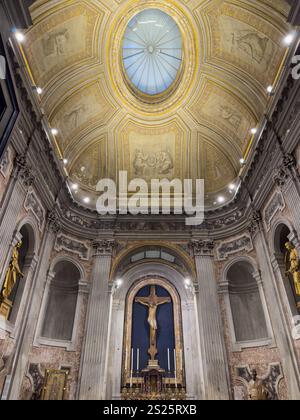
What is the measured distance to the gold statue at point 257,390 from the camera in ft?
28.6

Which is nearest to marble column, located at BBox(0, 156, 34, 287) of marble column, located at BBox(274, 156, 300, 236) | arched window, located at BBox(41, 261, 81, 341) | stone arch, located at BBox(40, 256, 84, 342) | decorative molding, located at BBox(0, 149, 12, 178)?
decorative molding, located at BBox(0, 149, 12, 178)

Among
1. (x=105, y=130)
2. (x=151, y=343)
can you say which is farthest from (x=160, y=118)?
(x=151, y=343)

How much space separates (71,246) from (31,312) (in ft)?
11.2

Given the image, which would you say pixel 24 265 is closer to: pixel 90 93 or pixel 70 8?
pixel 90 93

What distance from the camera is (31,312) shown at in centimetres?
903

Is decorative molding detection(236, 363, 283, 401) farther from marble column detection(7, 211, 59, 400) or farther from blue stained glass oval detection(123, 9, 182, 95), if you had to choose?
blue stained glass oval detection(123, 9, 182, 95)

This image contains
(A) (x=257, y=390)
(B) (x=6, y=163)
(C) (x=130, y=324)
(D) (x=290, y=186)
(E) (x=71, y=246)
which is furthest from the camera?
(C) (x=130, y=324)

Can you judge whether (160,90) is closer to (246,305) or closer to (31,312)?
(246,305)

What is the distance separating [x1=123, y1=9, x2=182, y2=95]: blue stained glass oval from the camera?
1123 centimetres

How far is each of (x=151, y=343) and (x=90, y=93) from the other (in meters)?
11.1

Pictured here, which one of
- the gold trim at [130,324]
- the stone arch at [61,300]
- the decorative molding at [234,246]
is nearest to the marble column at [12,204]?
the stone arch at [61,300]

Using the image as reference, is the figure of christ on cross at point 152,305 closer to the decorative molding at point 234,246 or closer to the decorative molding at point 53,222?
the decorative molding at point 234,246

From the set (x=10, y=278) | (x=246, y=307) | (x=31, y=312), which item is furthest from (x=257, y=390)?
(x=10, y=278)

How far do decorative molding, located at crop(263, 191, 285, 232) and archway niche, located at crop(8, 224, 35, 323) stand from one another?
847 centimetres
